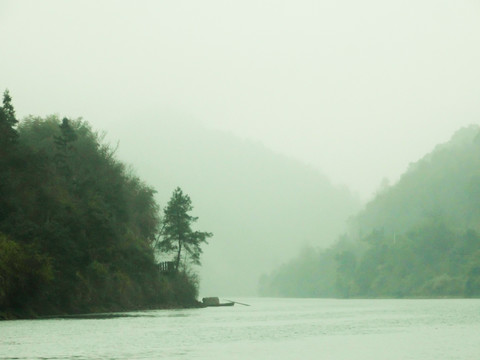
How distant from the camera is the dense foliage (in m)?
68.2

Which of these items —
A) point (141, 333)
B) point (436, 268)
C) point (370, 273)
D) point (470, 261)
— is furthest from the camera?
point (370, 273)

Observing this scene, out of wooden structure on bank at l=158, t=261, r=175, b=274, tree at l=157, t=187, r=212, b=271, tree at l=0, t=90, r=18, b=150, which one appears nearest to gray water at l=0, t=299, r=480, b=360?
tree at l=0, t=90, r=18, b=150

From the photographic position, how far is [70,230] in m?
80.7

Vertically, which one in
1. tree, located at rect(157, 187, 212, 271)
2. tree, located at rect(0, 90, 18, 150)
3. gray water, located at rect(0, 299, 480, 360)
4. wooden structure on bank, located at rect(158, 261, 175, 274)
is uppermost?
tree, located at rect(0, 90, 18, 150)

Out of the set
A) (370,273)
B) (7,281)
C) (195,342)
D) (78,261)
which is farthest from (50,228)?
(370,273)

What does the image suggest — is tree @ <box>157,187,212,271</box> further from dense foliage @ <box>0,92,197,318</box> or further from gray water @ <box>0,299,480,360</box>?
gray water @ <box>0,299,480,360</box>

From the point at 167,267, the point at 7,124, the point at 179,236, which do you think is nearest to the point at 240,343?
the point at 7,124

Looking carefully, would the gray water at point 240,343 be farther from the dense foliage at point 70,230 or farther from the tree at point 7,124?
the tree at point 7,124

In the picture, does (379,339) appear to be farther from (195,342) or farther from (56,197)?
(56,197)

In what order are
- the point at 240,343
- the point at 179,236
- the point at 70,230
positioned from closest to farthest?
1. the point at 240,343
2. the point at 70,230
3. the point at 179,236

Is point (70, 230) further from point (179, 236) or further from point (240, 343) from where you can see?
point (240, 343)

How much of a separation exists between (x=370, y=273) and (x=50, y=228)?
128 metres

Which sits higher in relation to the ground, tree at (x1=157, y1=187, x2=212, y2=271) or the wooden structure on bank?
tree at (x1=157, y1=187, x2=212, y2=271)

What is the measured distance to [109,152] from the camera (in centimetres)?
11294
